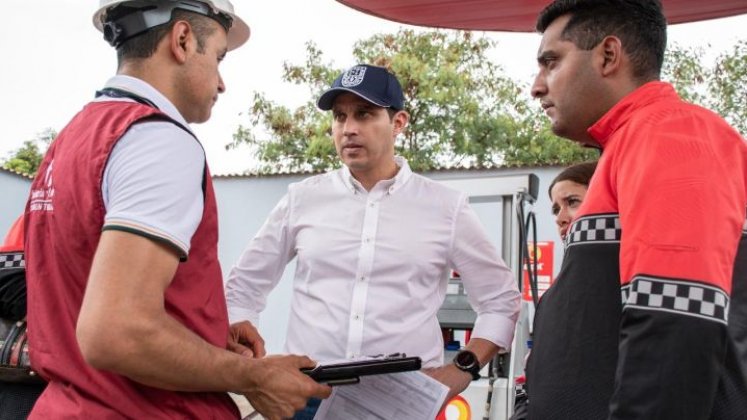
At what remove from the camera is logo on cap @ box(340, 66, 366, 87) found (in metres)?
2.96

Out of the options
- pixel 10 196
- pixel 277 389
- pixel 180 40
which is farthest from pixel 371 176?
pixel 10 196

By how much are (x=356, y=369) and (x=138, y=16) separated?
96cm

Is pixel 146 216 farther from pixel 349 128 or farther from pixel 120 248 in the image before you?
pixel 349 128

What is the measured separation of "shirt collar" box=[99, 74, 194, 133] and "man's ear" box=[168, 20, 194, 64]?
0.10 meters

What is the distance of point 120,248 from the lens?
4.40 feet

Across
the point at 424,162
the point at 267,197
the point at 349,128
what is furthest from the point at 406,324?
the point at 424,162

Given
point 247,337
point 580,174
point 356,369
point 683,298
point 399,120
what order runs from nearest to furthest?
point 683,298, point 356,369, point 247,337, point 399,120, point 580,174

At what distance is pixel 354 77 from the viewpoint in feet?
9.78

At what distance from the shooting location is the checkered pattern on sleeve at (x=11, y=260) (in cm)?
223

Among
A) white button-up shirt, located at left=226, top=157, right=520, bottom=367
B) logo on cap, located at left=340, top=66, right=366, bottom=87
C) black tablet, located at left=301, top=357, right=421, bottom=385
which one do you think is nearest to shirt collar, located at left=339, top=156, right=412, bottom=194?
white button-up shirt, located at left=226, top=157, right=520, bottom=367

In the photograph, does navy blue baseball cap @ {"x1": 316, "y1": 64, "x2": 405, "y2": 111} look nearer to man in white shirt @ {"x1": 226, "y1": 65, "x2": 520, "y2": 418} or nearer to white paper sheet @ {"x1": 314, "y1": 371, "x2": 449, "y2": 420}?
man in white shirt @ {"x1": 226, "y1": 65, "x2": 520, "y2": 418}

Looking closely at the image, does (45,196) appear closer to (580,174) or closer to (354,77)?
(354,77)

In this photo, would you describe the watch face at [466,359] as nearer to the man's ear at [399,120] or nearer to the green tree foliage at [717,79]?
the man's ear at [399,120]

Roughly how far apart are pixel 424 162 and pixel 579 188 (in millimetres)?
13280
